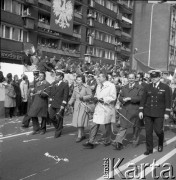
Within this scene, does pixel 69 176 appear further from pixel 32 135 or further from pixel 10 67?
pixel 10 67

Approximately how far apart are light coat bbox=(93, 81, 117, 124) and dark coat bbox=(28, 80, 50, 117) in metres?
1.93

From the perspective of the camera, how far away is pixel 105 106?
30.3 feet

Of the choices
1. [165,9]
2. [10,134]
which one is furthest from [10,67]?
[165,9]

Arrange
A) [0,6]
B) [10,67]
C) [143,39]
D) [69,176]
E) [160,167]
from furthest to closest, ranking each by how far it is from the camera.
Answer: [0,6], [143,39], [10,67], [160,167], [69,176]

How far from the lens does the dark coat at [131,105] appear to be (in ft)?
30.4

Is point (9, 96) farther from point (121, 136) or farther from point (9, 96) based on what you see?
point (121, 136)

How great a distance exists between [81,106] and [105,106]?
34.0 inches

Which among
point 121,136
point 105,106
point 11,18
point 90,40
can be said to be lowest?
point 121,136

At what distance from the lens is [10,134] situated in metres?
10.5

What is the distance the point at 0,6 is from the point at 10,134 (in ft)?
70.6

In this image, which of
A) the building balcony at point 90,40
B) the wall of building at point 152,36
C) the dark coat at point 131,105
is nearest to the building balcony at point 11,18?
the building balcony at point 90,40

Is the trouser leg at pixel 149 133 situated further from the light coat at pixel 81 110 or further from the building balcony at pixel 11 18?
the building balcony at pixel 11 18

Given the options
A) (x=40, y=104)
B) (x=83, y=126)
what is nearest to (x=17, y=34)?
(x=40, y=104)

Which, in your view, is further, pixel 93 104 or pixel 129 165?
pixel 93 104
